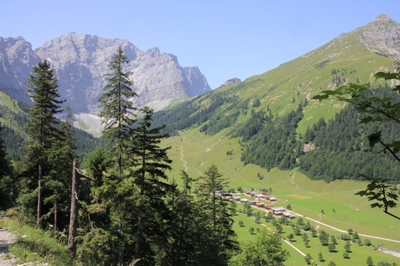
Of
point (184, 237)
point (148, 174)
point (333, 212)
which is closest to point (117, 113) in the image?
point (148, 174)

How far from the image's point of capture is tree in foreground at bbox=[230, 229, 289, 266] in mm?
35812

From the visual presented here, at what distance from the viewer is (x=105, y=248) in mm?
22344

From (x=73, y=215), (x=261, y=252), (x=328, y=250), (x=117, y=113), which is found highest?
(x=117, y=113)

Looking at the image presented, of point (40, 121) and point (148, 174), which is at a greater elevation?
point (40, 121)

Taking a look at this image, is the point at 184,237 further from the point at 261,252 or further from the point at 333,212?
the point at 333,212

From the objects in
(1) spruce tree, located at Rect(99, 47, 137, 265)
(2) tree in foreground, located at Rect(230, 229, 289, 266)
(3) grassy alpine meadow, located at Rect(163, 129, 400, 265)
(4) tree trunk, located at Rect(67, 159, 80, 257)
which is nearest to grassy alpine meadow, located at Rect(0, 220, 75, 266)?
(4) tree trunk, located at Rect(67, 159, 80, 257)

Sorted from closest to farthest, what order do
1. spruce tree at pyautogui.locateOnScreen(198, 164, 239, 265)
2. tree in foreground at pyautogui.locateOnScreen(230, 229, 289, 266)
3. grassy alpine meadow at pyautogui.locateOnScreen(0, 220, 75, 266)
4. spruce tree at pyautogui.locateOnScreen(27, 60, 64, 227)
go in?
grassy alpine meadow at pyautogui.locateOnScreen(0, 220, 75, 266), spruce tree at pyautogui.locateOnScreen(27, 60, 64, 227), tree in foreground at pyautogui.locateOnScreen(230, 229, 289, 266), spruce tree at pyautogui.locateOnScreen(198, 164, 239, 265)

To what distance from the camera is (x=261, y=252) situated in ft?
121

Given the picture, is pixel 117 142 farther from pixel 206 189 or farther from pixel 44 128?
pixel 206 189

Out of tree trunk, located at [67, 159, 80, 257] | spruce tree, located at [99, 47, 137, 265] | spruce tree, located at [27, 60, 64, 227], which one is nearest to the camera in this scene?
tree trunk, located at [67, 159, 80, 257]

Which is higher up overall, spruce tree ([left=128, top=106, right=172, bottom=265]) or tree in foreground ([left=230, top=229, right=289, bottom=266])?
spruce tree ([left=128, top=106, right=172, bottom=265])

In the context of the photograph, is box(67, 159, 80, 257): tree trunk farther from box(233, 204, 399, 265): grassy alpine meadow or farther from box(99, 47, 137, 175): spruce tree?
box(233, 204, 399, 265): grassy alpine meadow

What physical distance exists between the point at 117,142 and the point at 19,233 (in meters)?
9.28

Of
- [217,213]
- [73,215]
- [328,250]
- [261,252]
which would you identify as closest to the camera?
[73,215]
